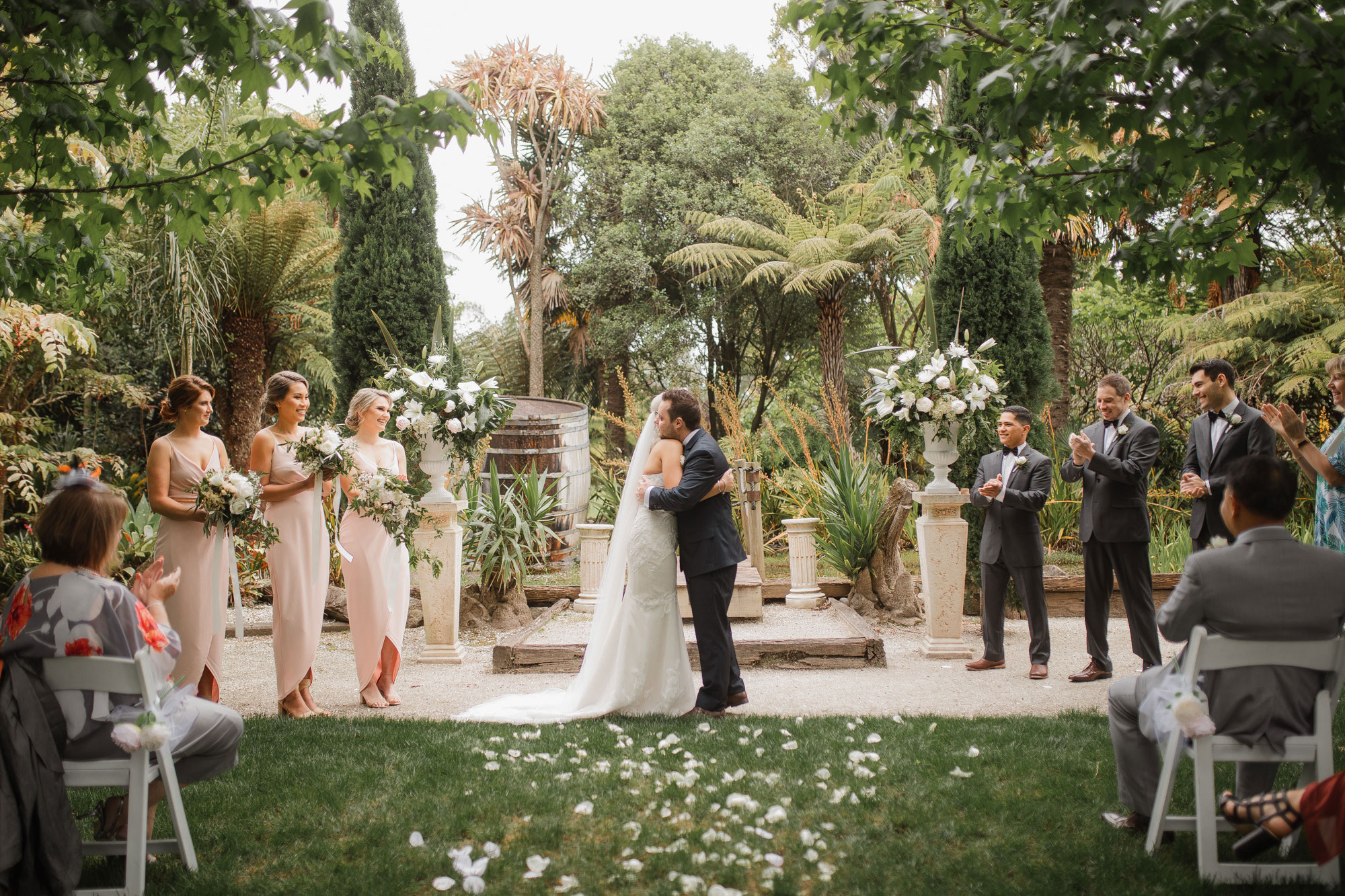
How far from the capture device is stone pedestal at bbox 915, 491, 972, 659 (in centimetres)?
707

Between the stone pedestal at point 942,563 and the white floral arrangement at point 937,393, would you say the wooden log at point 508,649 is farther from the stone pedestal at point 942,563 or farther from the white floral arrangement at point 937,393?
the white floral arrangement at point 937,393

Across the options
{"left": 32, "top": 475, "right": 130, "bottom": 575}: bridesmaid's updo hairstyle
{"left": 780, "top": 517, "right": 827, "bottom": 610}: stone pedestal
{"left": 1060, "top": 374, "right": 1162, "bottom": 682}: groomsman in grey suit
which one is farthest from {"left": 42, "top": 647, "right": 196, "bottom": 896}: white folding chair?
{"left": 780, "top": 517, "right": 827, "bottom": 610}: stone pedestal

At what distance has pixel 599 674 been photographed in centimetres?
525

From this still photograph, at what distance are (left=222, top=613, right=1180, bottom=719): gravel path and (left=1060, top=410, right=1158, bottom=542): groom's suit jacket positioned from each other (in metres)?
0.99

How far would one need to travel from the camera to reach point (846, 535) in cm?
880

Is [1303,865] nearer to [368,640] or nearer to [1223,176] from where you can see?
[1223,176]

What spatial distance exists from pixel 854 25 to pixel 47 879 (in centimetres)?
379

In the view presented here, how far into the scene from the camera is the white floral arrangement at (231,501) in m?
4.72

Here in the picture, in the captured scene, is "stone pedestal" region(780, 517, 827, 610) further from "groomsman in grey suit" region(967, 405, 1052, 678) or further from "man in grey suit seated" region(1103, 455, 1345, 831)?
"man in grey suit seated" region(1103, 455, 1345, 831)

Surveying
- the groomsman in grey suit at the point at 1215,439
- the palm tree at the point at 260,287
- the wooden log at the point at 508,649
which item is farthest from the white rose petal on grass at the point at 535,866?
the palm tree at the point at 260,287

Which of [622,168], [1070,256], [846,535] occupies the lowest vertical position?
[846,535]

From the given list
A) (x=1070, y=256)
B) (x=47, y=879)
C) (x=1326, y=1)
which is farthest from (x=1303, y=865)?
(x=1070, y=256)

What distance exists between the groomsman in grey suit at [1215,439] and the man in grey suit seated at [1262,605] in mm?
2411

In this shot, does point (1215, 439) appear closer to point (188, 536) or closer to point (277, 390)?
point (277, 390)
